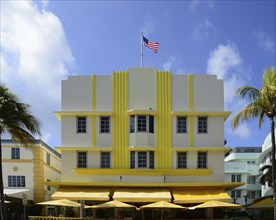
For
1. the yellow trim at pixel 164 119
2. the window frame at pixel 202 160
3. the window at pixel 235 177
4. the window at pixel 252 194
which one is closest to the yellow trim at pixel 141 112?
the yellow trim at pixel 164 119

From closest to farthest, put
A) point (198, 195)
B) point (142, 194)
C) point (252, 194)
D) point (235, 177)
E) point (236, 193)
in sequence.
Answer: point (142, 194)
point (198, 195)
point (235, 177)
point (236, 193)
point (252, 194)

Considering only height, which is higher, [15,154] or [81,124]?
[81,124]

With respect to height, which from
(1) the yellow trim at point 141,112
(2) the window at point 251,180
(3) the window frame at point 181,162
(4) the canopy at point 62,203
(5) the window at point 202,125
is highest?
(1) the yellow trim at point 141,112

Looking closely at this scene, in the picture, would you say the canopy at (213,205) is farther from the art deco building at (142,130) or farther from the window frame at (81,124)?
the window frame at (81,124)

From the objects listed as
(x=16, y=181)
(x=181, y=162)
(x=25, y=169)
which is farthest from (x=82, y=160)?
(x=16, y=181)

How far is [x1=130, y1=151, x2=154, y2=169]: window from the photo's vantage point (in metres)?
36.5

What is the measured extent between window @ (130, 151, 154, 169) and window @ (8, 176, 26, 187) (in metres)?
12.5

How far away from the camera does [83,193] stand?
34.5 meters

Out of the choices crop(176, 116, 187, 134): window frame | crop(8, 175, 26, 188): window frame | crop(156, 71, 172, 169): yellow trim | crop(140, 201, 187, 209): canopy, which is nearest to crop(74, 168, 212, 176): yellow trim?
crop(156, 71, 172, 169): yellow trim

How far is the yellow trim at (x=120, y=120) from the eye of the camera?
36.9 meters

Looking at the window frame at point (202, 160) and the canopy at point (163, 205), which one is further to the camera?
the window frame at point (202, 160)

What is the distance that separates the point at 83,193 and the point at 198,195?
9076mm

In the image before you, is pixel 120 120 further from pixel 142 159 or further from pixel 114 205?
pixel 114 205

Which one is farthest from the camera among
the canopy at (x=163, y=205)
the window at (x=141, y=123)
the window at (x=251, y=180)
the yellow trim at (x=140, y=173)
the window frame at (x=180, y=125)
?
the window at (x=251, y=180)
